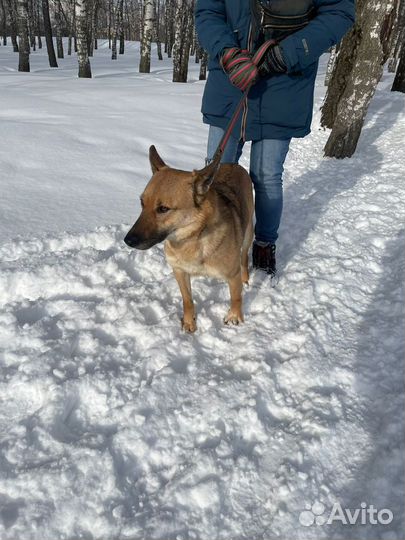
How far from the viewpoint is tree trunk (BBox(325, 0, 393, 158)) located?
5.37 meters

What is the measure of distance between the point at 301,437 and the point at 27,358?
5.03 ft

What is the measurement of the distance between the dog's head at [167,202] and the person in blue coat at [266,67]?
798 millimetres

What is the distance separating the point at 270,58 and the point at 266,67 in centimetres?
6

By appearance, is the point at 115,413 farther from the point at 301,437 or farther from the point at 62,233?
the point at 62,233

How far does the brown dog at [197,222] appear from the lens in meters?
2.10

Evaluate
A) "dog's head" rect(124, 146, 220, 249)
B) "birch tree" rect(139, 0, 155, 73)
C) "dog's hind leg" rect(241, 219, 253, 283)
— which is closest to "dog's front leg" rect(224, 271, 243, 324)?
"dog's hind leg" rect(241, 219, 253, 283)

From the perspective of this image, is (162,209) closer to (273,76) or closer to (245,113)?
(245,113)

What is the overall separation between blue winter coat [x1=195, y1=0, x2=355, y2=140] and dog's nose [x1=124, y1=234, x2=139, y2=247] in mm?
1241

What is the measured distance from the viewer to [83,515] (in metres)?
1.49

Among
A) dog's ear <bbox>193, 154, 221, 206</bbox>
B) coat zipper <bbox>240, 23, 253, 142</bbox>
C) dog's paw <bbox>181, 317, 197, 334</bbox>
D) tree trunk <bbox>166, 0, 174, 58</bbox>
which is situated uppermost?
tree trunk <bbox>166, 0, 174, 58</bbox>

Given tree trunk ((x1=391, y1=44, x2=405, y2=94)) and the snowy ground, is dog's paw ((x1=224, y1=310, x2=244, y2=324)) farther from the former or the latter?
tree trunk ((x1=391, y1=44, x2=405, y2=94))

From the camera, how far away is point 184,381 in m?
2.08

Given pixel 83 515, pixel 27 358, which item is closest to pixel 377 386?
pixel 83 515

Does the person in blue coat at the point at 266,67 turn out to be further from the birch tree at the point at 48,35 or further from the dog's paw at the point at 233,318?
the birch tree at the point at 48,35
